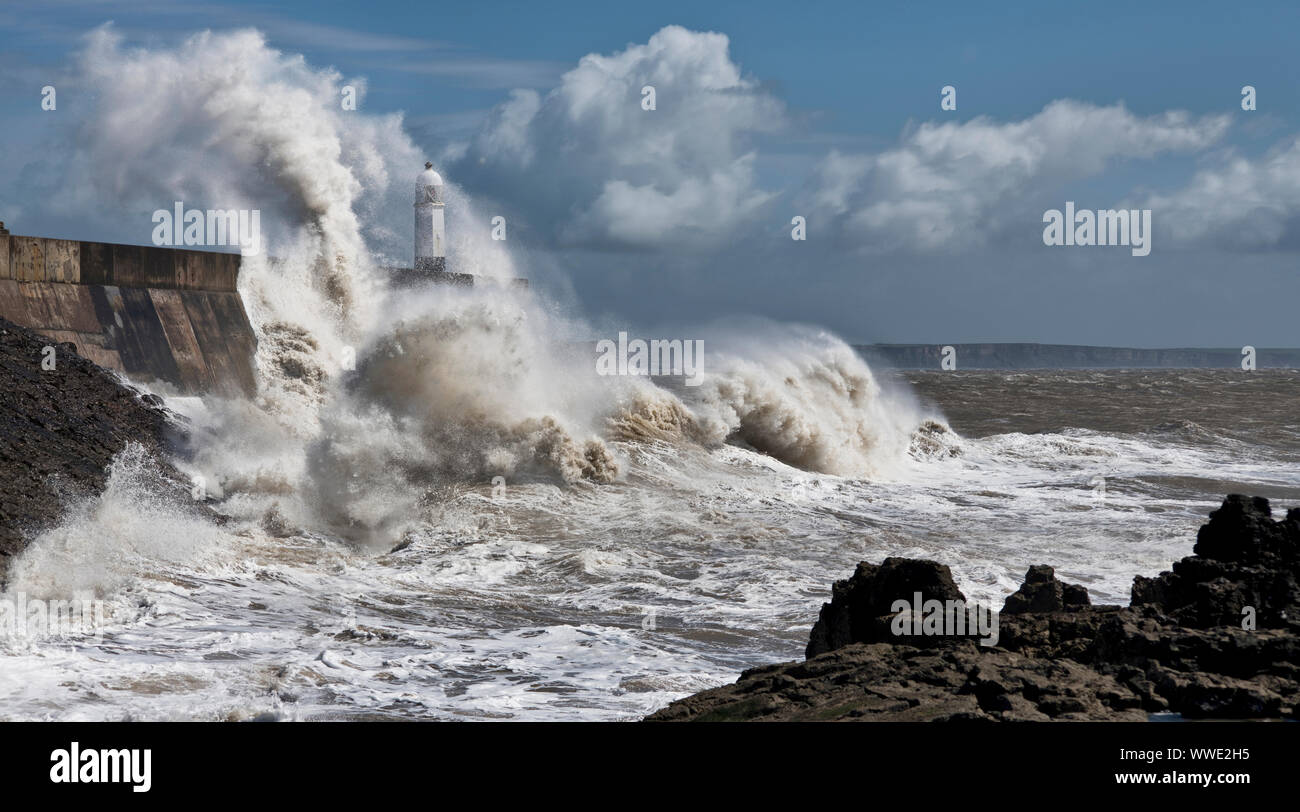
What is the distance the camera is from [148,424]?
16469mm

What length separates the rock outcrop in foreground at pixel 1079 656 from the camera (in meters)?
4.94

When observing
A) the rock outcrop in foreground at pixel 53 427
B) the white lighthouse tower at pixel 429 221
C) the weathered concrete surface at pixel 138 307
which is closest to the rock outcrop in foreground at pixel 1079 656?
the rock outcrop in foreground at pixel 53 427

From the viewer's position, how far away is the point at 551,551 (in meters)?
12.3

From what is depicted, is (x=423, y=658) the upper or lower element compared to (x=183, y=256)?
lower

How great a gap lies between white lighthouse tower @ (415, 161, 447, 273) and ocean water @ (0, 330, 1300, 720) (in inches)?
404

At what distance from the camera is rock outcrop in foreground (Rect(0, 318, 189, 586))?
36.5ft

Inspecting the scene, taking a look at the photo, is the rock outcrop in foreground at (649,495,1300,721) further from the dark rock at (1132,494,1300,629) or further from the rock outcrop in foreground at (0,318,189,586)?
the rock outcrop in foreground at (0,318,189,586)

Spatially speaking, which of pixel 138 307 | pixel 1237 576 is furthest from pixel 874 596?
pixel 138 307

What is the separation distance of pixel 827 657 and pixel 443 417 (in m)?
10.8

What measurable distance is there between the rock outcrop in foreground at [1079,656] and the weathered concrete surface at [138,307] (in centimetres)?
1477

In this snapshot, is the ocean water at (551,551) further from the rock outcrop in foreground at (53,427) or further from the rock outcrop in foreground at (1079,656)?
the rock outcrop in foreground at (1079,656)

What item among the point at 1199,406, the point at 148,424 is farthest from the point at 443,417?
the point at 1199,406

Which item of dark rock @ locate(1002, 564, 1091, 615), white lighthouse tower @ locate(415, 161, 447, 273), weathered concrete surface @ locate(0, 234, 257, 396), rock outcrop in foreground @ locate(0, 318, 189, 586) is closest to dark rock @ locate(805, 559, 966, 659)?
dark rock @ locate(1002, 564, 1091, 615)
